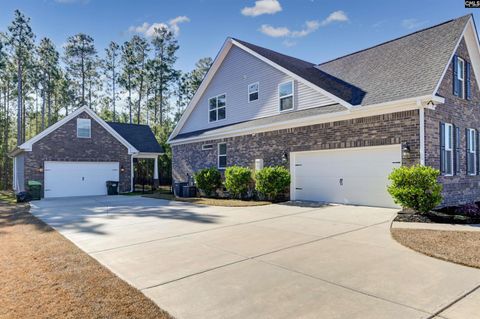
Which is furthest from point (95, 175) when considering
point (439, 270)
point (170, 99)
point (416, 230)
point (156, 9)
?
point (170, 99)

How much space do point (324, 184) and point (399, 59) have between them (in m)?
5.42

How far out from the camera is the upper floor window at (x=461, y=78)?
11797 mm

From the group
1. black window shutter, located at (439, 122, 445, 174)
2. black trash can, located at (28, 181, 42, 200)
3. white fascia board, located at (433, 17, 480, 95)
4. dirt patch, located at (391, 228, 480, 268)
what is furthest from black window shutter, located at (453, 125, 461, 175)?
black trash can, located at (28, 181, 42, 200)

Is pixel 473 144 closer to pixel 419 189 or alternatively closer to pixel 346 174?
pixel 346 174

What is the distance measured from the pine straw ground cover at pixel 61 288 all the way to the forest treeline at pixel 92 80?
25729mm

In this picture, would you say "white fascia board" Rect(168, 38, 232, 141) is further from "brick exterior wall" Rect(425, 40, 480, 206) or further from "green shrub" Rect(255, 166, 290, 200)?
"brick exterior wall" Rect(425, 40, 480, 206)

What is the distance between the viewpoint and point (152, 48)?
36.5 m

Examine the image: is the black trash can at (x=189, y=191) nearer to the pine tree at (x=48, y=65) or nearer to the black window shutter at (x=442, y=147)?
the black window shutter at (x=442, y=147)

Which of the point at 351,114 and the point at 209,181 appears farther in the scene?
the point at 209,181

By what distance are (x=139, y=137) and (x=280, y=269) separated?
22138 millimetres

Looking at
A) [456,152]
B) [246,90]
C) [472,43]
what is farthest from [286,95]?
[472,43]

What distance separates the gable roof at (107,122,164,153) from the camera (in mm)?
23970

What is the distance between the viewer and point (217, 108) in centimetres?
1861

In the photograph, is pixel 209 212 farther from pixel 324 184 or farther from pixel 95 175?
pixel 95 175
